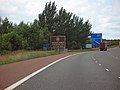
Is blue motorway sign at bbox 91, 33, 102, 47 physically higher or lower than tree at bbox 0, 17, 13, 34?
lower

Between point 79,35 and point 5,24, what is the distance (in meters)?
32.4

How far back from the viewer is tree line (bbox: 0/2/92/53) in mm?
93950

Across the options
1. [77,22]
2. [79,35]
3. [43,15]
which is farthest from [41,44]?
[77,22]

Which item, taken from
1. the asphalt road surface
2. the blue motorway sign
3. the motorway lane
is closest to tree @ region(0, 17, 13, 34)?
the blue motorway sign

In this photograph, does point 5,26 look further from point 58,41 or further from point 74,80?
point 74,80

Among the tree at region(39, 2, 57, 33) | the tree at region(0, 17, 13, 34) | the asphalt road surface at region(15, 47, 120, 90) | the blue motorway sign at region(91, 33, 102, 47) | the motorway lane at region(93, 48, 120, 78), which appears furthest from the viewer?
the tree at region(0, 17, 13, 34)

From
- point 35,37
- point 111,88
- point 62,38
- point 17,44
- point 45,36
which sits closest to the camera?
point 111,88

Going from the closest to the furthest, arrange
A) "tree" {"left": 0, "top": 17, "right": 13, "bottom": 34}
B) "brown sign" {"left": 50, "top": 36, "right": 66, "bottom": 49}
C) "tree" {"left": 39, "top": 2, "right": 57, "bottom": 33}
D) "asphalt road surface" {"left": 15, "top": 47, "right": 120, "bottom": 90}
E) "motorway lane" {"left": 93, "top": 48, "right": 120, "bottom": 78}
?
"asphalt road surface" {"left": 15, "top": 47, "right": 120, "bottom": 90}, "motorway lane" {"left": 93, "top": 48, "right": 120, "bottom": 78}, "brown sign" {"left": 50, "top": 36, "right": 66, "bottom": 49}, "tree" {"left": 39, "top": 2, "right": 57, "bottom": 33}, "tree" {"left": 0, "top": 17, "right": 13, "bottom": 34}

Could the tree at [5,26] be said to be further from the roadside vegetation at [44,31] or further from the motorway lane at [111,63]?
the motorway lane at [111,63]

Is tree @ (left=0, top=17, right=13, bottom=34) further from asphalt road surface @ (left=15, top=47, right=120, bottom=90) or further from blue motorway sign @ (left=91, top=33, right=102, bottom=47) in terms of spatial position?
asphalt road surface @ (left=15, top=47, right=120, bottom=90)

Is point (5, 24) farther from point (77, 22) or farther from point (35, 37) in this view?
point (35, 37)

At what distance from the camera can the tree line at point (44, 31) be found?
308 feet

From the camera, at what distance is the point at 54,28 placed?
130125 millimetres

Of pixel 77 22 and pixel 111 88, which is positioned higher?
pixel 77 22
